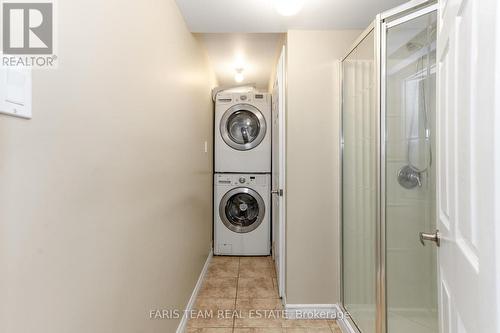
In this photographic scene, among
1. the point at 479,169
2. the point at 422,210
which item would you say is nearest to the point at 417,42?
the point at 422,210

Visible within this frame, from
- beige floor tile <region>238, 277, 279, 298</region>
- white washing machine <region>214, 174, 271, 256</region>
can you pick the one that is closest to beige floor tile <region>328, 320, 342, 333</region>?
beige floor tile <region>238, 277, 279, 298</region>

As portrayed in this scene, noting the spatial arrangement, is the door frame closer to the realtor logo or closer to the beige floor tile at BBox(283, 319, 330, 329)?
the beige floor tile at BBox(283, 319, 330, 329)

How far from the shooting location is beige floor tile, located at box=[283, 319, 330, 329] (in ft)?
6.88

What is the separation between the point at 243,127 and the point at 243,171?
57 centimetres

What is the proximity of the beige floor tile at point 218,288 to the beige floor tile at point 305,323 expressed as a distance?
59 centimetres

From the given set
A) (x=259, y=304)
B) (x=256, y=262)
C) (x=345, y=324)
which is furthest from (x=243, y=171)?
(x=345, y=324)

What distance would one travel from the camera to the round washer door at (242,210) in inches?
140

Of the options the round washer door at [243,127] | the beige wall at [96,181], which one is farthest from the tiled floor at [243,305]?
the round washer door at [243,127]

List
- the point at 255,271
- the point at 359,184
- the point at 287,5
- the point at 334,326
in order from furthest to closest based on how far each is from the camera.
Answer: the point at 255,271
the point at 334,326
the point at 359,184
the point at 287,5

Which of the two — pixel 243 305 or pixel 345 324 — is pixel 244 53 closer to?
pixel 243 305

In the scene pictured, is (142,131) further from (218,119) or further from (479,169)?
(218,119)

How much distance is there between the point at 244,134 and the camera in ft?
11.8

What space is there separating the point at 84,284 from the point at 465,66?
1.22m

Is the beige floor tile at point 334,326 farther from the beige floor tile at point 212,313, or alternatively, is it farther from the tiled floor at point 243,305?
the beige floor tile at point 212,313
